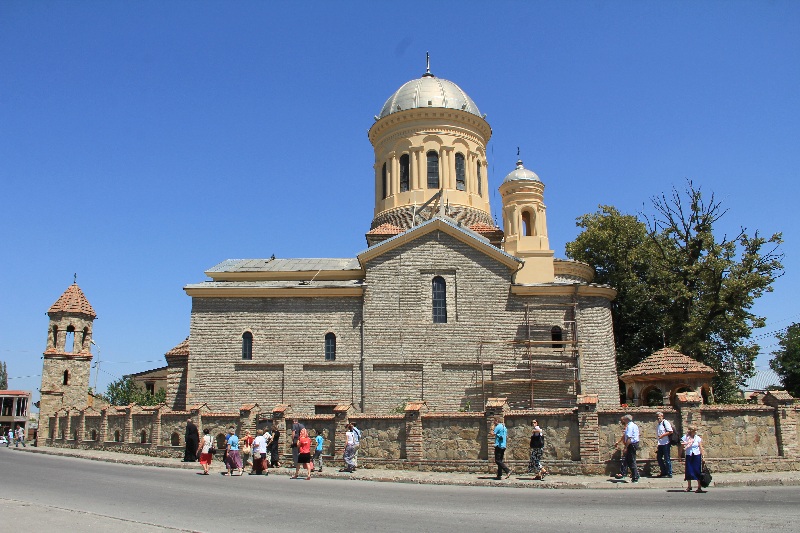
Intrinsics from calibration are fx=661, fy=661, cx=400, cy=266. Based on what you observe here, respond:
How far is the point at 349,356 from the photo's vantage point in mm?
22500

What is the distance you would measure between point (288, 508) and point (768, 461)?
10.3 meters

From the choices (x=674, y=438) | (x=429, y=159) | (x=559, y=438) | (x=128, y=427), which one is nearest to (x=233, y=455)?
(x=559, y=438)

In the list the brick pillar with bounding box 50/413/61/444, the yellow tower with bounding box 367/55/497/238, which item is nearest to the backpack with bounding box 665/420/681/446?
the yellow tower with bounding box 367/55/497/238

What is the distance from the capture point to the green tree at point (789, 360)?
36.9 meters

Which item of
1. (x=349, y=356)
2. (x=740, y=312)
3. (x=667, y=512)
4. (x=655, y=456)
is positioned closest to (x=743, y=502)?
(x=667, y=512)

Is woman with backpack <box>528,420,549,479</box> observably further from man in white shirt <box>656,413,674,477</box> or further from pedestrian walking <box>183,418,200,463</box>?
pedestrian walking <box>183,418,200,463</box>

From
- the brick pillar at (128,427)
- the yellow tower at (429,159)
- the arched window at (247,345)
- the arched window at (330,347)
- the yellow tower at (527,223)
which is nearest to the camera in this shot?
the brick pillar at (128,427)

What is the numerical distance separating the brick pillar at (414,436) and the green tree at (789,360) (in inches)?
1136

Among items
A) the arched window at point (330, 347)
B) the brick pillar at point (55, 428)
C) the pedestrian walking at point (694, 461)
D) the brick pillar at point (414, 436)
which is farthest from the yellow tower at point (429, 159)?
the pedestrian walking at point (694, 461)

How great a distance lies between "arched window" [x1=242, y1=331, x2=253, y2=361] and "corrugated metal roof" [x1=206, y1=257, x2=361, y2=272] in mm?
3374

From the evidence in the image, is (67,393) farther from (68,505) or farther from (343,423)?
(68,505)

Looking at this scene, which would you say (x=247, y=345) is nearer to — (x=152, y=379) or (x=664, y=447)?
(x=664, y=447)

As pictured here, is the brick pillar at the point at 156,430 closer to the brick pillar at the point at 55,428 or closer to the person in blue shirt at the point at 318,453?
the person in blue shirt at the point at 318,453

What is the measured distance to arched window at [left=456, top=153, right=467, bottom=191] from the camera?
28.8m
